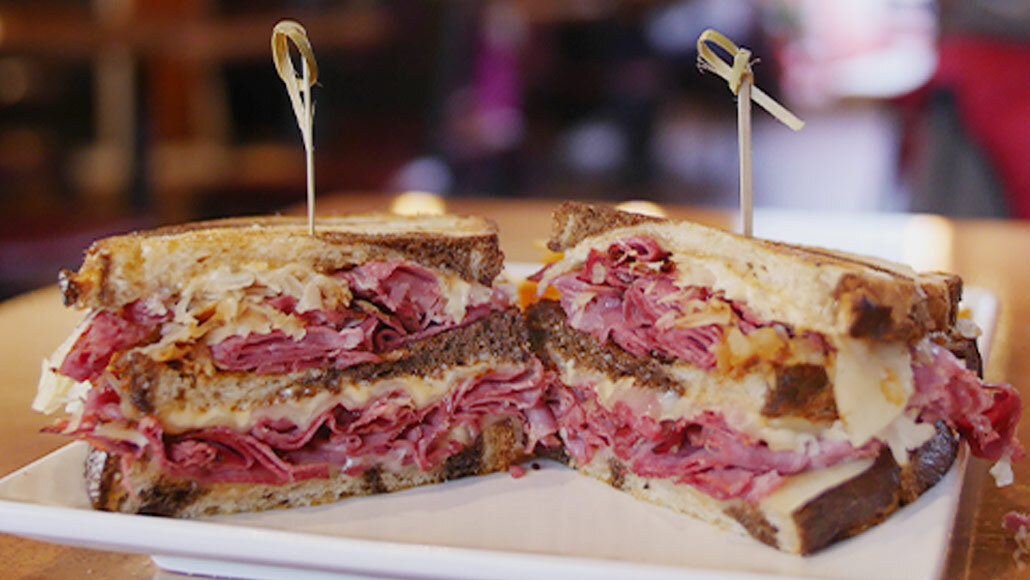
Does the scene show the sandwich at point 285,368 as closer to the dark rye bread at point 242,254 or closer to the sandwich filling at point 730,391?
the dark rye bread at point 242,254

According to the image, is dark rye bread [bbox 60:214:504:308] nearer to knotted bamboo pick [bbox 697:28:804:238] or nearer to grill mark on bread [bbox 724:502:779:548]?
knotted bamboo pick [bbox 697:28:804:238]

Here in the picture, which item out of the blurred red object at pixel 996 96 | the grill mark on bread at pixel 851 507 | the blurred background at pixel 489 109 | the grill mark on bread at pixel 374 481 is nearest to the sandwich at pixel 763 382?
the grill mark on bread at pixel 851 507

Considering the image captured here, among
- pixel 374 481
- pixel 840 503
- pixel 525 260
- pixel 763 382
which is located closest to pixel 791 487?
pixel 840 503

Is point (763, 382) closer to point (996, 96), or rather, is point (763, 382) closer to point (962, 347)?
point (962, 347)

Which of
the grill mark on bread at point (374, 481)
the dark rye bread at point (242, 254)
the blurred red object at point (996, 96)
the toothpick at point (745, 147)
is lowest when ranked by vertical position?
the grill mark on bread at point (374, 481)

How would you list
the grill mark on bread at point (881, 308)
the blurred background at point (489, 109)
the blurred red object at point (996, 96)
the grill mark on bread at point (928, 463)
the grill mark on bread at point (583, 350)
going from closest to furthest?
the grill mark on bread at point (881, 308)
the grill mark on bread at point (928, 463)
the grill mark on bread at point (583, 350)
the blurred red object at point (996, 96)
the blurred background at point (489, 109)

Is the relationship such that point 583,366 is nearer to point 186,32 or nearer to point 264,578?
point 264,578

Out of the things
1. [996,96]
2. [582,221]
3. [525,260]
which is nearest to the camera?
[582,221]

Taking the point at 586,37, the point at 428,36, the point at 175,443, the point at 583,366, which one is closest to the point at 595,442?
the point at 583,366
